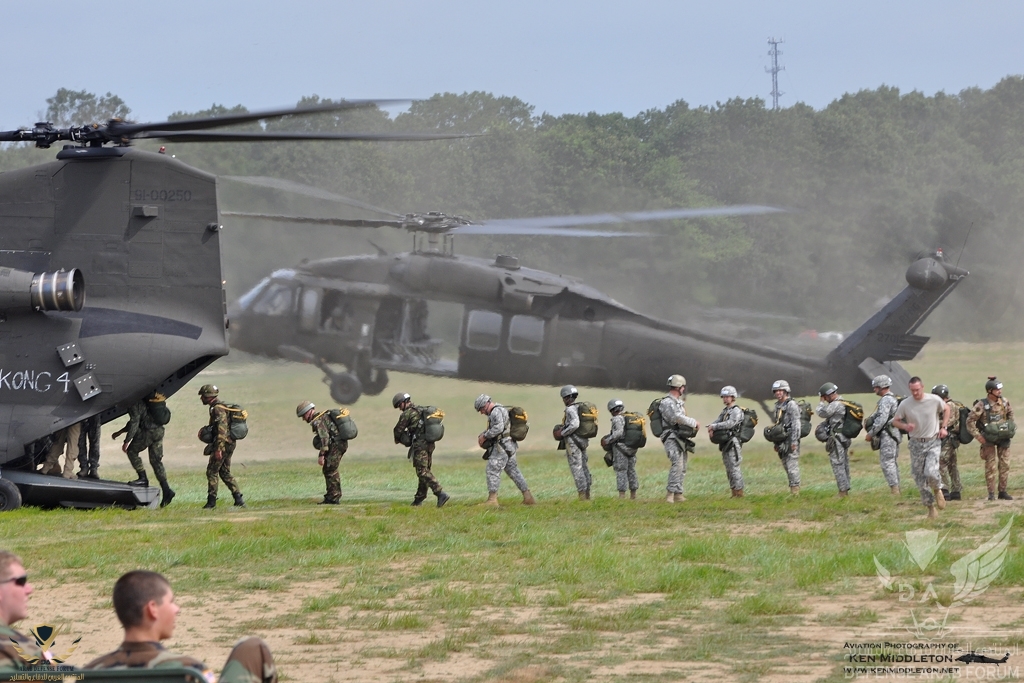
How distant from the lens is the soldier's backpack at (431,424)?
54.5 feet

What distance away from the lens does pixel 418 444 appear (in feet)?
54.7

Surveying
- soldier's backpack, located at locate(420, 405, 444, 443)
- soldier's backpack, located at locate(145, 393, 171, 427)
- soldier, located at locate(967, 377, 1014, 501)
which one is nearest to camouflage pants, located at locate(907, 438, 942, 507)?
soldier, located at locate(967, 377, 1014, 501)

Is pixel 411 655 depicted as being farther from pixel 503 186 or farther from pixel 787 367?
pixel 503 186

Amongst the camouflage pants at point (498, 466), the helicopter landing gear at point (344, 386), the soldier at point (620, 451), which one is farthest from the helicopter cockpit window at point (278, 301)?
the soldier at point (620, 451)

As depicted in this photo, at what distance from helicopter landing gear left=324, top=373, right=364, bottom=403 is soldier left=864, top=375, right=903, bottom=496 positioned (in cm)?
944

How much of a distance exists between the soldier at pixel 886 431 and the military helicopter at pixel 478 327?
18.5 ft

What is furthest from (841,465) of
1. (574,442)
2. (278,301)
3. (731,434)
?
(278,301)

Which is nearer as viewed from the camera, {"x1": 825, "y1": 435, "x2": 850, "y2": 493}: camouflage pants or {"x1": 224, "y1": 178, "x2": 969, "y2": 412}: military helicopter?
{"x1": 825, "y1": 435, "x2": 850, "y2": 493}: camouflage pants

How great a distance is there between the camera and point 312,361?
2192 cm

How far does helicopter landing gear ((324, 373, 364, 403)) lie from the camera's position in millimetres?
22094

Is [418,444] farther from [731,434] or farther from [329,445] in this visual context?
[731,434]

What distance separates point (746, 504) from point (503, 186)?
1849 cm

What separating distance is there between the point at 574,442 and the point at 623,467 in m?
0.82

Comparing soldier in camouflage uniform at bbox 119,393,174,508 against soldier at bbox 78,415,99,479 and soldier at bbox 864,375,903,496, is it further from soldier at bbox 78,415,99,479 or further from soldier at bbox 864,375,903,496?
soldier at bbox 864,375,903,496
